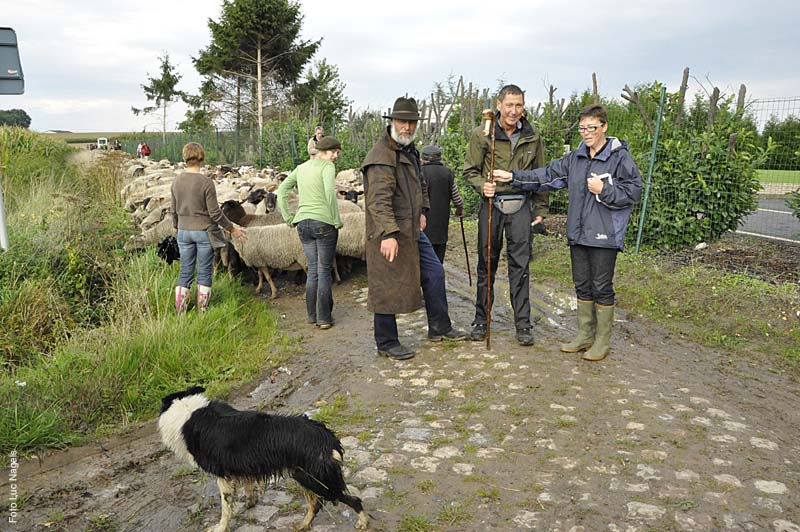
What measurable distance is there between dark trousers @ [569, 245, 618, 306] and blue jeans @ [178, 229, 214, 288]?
3.81m

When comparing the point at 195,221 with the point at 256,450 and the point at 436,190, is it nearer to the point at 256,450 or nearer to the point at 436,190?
the point at 436,190

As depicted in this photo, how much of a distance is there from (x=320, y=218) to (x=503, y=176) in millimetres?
2138

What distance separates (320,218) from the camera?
20.9 ft

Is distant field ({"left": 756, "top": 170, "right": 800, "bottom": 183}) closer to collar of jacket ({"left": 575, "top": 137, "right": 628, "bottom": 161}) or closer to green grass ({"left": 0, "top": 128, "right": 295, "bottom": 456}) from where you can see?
collar of jacket ({"left": 575, "top": 137, "right": 628, "bottom": 161})

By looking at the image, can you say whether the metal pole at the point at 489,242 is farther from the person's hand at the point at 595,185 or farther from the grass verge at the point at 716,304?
the grass verge at the point at 716,304

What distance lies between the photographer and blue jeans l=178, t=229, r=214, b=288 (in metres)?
6.41

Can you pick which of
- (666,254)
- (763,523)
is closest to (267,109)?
(666,254)

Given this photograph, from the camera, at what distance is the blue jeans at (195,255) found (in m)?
6.41

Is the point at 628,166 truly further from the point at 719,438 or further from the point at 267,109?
the point at 267,109

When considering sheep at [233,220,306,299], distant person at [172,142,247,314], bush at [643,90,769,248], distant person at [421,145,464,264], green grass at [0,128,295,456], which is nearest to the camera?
green grass at [0,128,295,456]

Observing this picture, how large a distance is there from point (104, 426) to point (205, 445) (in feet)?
6.26

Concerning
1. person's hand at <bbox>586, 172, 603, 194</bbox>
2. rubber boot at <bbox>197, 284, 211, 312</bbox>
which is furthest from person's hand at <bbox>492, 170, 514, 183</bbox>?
rubber boot at <bbox>197, 284, 211, 312</bbox>

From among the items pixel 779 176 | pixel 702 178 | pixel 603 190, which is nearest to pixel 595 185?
pixel 603 190

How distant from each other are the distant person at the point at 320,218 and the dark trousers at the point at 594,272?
2.61 metres
